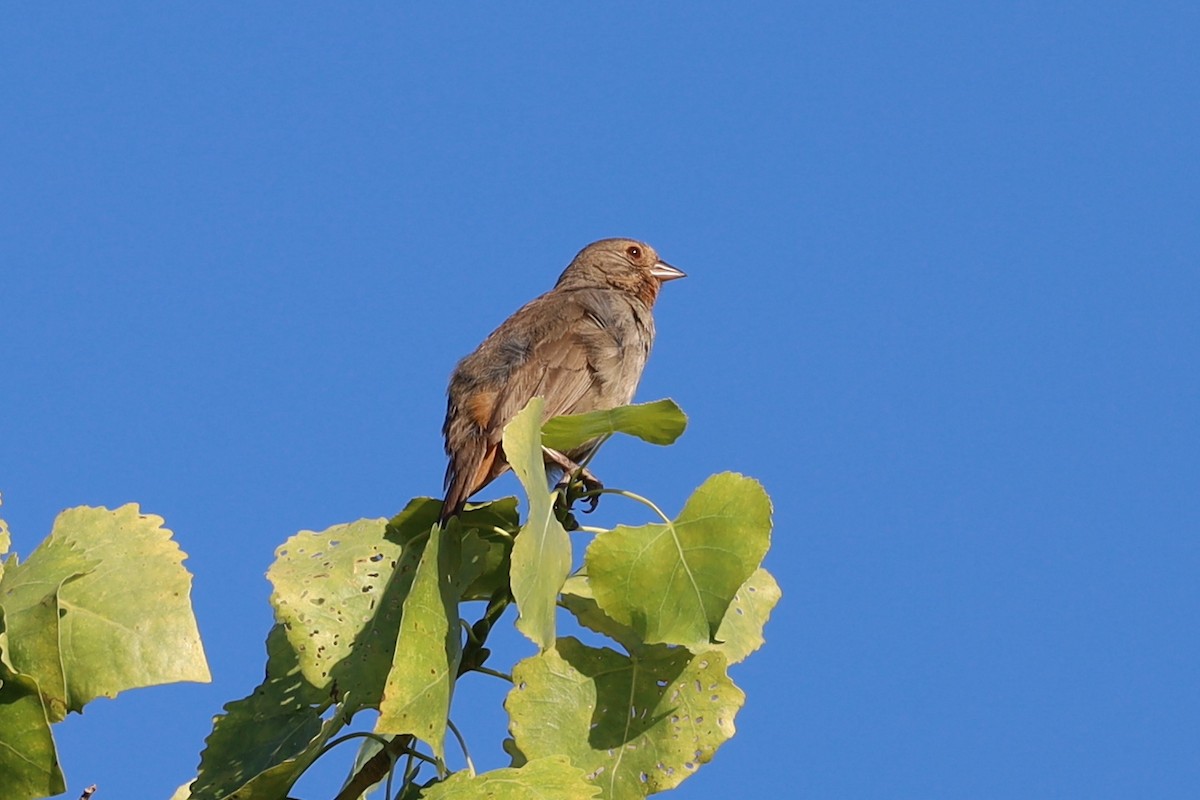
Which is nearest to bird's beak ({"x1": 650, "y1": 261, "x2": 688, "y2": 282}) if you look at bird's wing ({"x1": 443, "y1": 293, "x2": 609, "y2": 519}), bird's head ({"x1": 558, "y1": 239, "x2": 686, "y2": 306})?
bird's head ({"x1": 558, "y1": 239, "x2": 686, "y2": 306})

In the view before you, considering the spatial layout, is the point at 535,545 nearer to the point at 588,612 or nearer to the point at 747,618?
the point at 588,612

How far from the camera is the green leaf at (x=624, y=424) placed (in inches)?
120

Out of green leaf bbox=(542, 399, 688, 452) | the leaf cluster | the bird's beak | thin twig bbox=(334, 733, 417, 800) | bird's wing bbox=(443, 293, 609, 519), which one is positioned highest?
the bird's beak

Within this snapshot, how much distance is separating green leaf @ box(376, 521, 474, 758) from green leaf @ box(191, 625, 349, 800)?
0.80 ft

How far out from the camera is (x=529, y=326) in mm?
6250

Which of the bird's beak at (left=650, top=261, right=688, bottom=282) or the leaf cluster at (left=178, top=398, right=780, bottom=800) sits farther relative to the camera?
the bird's beak at (left=650, top=261, right=688, bottom=282)

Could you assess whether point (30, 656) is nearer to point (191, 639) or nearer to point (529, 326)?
point (191, 639)

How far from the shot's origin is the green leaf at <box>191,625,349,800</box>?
9.80 ft

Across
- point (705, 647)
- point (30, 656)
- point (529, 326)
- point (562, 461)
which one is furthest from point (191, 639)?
point (529, 326)

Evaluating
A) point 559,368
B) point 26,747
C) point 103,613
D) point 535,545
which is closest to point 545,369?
point 559,368

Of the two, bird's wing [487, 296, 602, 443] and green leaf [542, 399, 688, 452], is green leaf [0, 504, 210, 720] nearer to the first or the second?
green leaf [542, 399, 688, 452]

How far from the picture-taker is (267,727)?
3102 mm

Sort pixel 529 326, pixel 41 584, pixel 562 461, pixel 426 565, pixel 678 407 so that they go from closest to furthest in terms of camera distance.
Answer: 1. pixel 41 584
2. pixel 426 565
3. pixel 678 407
4. pixel 562 461
5. pixel 529 326

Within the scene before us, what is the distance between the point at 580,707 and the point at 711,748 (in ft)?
0.88
